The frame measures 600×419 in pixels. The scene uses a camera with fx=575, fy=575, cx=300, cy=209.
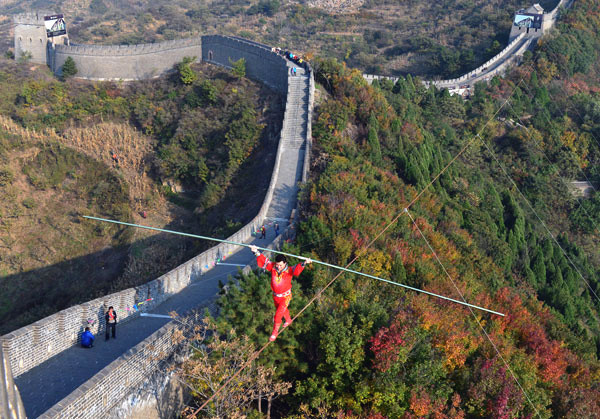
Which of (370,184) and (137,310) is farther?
(370,184)

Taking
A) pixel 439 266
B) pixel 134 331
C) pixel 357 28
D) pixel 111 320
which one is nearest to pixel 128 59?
pixel 439 266

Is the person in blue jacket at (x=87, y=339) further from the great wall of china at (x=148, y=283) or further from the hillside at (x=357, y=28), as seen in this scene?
the hillside at (x=357, y=28)

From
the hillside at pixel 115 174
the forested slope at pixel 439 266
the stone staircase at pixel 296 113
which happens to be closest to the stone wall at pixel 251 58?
the hillside at pixel 115 174

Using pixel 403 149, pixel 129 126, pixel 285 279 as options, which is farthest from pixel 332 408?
pixel 129 126

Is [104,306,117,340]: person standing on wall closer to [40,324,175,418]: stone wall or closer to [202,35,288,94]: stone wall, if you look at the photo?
[40,324,175,418]: stone wall

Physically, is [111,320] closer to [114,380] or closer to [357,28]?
[114,380]

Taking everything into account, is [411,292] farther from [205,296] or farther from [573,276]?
[573,276]
